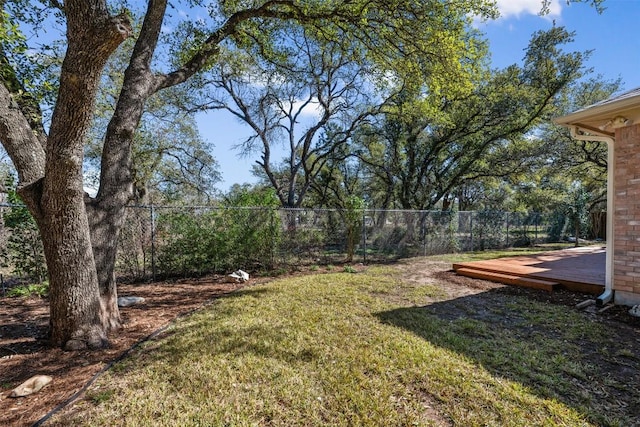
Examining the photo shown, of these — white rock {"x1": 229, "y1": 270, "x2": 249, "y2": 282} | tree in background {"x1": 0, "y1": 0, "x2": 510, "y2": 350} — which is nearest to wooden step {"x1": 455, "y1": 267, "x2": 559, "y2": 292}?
tree in background {"x1": 0, "y1": 0, "x2": 510, "y2": 350}

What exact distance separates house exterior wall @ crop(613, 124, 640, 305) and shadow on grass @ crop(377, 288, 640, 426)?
72 centimetres

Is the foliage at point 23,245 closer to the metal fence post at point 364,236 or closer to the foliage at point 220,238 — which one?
the foliage at point 220,238

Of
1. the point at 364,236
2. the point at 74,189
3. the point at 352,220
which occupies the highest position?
the point at 74,189

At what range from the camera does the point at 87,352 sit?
296 centimetres

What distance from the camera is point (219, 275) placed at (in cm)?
684

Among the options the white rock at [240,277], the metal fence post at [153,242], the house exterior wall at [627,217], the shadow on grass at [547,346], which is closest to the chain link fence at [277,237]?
the metal fence post at [153,242]

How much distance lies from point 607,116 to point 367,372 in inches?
183

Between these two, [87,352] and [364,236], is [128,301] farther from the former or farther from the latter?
[364,236]

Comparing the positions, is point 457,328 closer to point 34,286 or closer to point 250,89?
point 34,286

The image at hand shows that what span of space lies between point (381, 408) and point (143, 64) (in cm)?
436

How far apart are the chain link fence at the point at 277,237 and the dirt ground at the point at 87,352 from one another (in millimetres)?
527

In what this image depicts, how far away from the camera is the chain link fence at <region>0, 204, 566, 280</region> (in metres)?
6.20

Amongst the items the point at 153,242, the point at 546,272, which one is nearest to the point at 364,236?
the point at 546,272

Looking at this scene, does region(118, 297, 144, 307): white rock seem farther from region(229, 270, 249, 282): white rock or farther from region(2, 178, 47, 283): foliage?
region(2, 178, 47, 283): foliage
